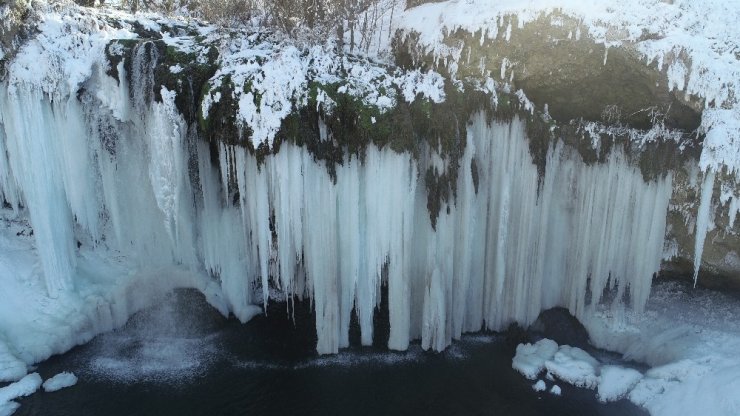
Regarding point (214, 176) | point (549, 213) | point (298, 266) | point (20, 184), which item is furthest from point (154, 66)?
point (549, 213)

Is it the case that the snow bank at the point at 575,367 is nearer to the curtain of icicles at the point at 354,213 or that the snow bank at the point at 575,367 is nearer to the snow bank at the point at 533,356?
the snow bank at the point at 533,356

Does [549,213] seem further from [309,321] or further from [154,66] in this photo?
[154,66]

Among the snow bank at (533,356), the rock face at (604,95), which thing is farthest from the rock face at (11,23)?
the snow bank at (533,356)

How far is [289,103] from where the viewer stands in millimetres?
11930

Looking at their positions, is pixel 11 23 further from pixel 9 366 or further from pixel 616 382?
pixel 616 382

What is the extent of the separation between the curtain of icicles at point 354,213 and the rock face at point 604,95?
0.51 meters

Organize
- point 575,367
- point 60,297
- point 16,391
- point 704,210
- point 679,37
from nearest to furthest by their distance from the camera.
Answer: point 679,37 < point 16,391 < point 704,210 < point 575,367 < point 60,297

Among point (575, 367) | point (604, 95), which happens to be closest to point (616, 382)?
point (575, 367)

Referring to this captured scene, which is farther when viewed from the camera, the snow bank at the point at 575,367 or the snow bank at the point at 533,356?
the snow bank at the point at 533,356

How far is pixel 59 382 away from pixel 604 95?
44.0 feet

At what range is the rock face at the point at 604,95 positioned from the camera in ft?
39.3

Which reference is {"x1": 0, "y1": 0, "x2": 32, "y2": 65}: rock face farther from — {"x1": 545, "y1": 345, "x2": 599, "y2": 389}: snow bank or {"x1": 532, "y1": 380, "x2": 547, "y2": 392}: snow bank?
{"x1": 545, "y1": 345, "x2": 599, "y2": 389}: snow bank

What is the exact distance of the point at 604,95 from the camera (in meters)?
12.7

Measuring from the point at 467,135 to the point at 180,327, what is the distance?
8.58 meters
